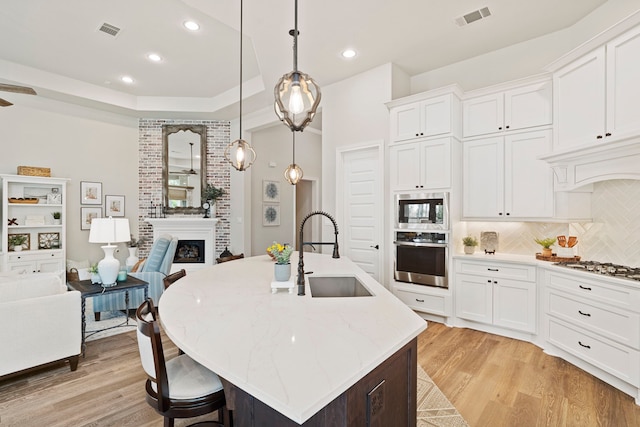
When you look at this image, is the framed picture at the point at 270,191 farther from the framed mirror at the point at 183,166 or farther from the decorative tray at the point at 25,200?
the decorative tray at the point at 25,200

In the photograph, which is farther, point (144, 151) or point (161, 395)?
point (144, 151)

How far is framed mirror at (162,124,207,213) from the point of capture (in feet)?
22.4

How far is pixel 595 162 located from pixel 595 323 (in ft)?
4.59

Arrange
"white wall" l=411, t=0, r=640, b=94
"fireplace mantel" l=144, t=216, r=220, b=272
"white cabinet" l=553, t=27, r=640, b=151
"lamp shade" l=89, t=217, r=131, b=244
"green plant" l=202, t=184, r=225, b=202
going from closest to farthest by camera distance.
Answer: "white cabinet" l=553, t=27, r=640, b=151, "white wall" l=411, t=0, r=640, b=94, "lamp shade" l=89, t=217, r=131, b=244, "fireplace mantel" l=144, t=216, r=220, b=272, "green plant" l=202, t=184, r=225, b=202

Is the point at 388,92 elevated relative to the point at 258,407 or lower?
elevated

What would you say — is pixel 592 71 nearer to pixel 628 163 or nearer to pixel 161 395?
pixel 628 163

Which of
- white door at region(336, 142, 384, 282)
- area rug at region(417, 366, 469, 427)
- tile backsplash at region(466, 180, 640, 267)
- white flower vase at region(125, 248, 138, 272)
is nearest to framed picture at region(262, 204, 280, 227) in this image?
white flower vase at region(125, 248, 138, 272)

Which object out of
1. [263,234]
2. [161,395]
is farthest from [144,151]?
[161,395]

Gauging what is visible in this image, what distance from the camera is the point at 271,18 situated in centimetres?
319

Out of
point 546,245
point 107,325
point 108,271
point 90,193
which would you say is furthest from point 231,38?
point 546,245

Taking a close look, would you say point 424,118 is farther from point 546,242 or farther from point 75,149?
point 75,149

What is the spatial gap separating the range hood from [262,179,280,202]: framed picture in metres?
5.45

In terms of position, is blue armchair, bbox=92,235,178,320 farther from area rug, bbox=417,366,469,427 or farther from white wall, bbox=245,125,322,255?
area rug, bbox=417,366,469,427

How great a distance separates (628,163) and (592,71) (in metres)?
0.85
